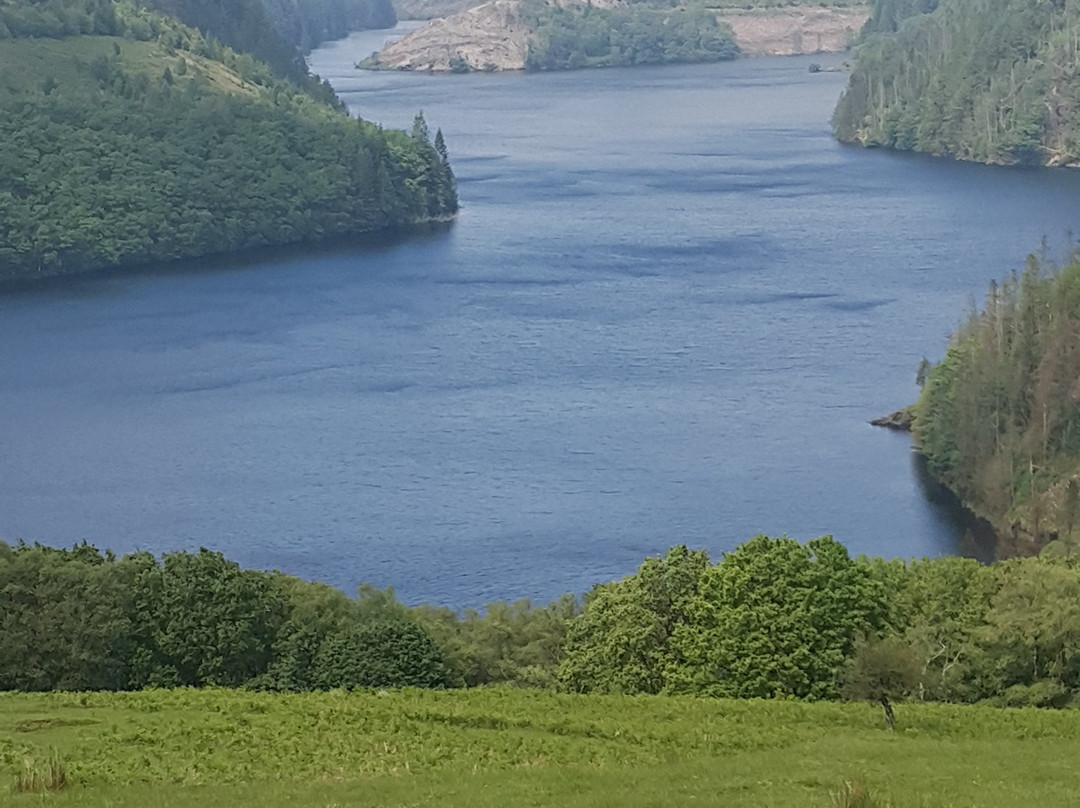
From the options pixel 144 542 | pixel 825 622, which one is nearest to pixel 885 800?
pixel 825 622

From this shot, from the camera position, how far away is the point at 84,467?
282 feet

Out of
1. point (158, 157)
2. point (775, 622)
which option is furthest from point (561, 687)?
point (158, 157)

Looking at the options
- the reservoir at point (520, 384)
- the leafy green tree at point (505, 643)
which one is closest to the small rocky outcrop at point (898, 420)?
the reservoir at point (520, 384)

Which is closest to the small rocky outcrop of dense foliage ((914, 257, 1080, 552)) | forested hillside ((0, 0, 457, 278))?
dense foliage ((914, 257, 1080, 552))

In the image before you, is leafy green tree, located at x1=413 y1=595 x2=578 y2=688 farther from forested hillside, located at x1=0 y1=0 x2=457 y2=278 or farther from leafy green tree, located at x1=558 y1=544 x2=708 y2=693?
→ forested hillside, located at x1=0 y1=0 x2=457 y2=278

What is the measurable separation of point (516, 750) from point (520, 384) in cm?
7095

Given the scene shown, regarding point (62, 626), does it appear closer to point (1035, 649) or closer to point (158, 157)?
point (1035, 649)

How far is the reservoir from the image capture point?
75.4 metres

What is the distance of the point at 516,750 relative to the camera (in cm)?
2709

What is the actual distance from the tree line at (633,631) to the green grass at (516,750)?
6056 mm

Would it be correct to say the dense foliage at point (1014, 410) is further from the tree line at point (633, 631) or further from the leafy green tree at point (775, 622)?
the leafy green tree at point (775, 622)

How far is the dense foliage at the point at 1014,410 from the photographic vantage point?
78.2 meters

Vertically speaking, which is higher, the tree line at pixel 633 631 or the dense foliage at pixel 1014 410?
the tree line at pixel 633 631

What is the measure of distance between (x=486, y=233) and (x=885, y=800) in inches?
4901
